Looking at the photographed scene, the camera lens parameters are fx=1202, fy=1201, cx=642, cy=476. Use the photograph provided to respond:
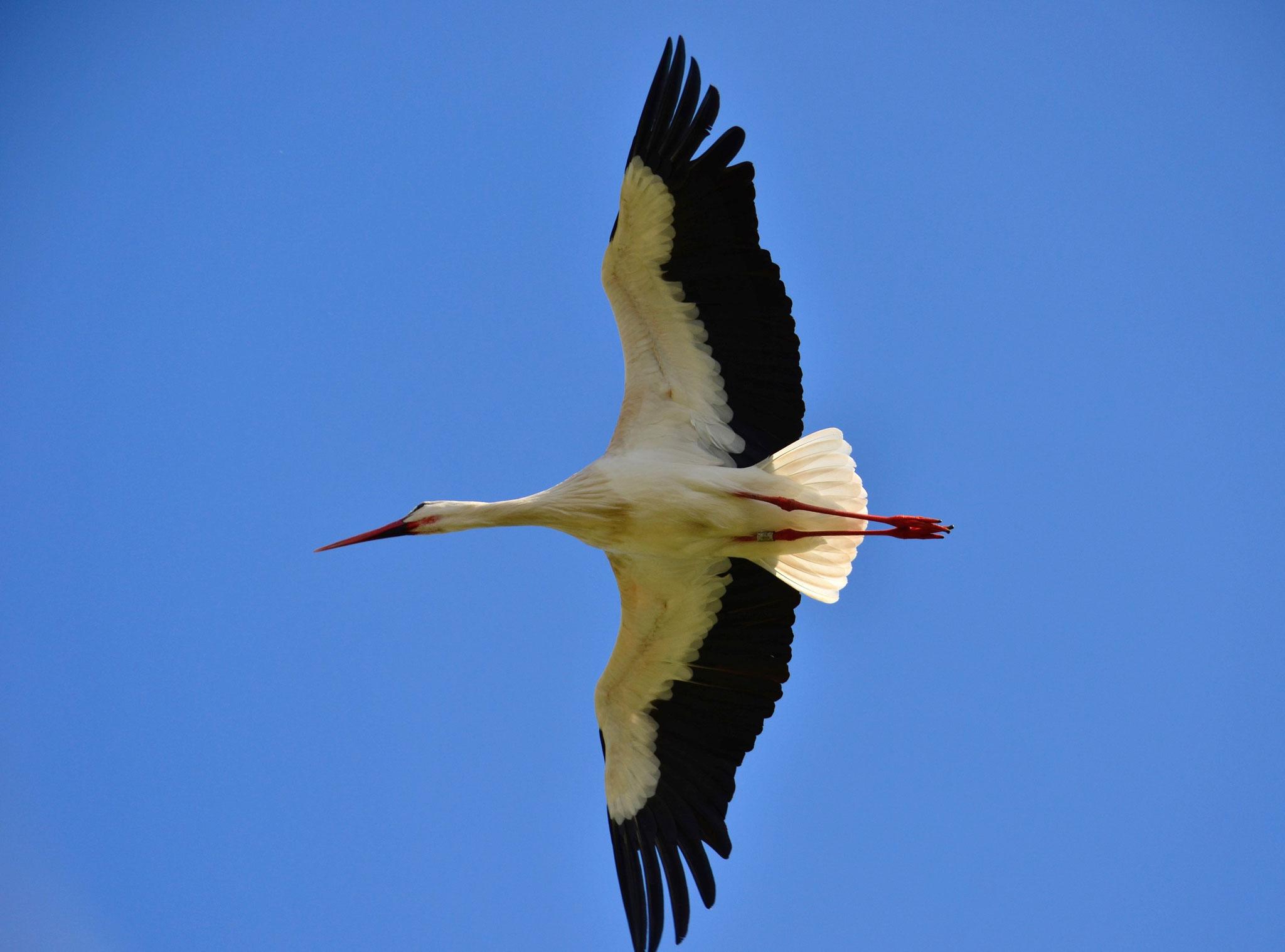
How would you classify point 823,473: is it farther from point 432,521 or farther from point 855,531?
point 432,521

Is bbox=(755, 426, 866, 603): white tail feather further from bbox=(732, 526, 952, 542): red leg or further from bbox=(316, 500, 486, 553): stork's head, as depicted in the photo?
bbox=(316, 500, 486, 553): stork's head

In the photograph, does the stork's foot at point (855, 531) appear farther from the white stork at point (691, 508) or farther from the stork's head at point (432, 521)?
the stork's head at point (432, 521)

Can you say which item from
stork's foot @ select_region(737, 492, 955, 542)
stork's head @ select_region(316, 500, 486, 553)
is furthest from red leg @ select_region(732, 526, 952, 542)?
stork's head @ select_region(316, 500, 486, 553)

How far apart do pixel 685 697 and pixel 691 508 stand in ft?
3.75

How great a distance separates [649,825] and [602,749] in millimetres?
483

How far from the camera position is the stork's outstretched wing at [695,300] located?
541 centimetres

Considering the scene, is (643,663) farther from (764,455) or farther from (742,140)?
(742,140)

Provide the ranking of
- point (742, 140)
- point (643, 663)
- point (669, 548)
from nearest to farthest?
point (742, 140), point (669, 548), point (643, 663)

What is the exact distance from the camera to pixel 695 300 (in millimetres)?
5730

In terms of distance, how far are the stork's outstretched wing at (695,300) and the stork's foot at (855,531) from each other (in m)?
0.36

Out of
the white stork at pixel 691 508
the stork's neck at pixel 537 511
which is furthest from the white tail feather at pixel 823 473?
the stork's neck at pixel 537 511

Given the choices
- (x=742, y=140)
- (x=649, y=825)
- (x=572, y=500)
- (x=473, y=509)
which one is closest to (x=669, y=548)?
(x=572, y=500)

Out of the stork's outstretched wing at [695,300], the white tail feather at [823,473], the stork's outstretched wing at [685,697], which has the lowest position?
the stork's outstretched wing at [685,697]

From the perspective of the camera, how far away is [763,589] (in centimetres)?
614
